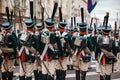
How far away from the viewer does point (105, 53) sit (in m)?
12.7

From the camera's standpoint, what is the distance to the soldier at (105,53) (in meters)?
12.7

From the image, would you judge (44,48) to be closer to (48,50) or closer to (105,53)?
(48,50)

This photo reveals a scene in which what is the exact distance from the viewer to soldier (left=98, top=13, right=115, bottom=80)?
12.7 metres

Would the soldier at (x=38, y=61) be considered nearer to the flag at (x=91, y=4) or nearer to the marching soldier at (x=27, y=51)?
the marching soldier at (x=27, y=51)

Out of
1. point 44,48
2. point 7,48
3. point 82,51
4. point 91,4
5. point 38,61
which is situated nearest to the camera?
point 44,48

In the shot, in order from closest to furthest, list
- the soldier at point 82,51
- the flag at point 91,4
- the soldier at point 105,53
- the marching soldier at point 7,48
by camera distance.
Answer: the soldier at point 105,53 → the marching soldier at point 7,48 → the soldier at point 82,51 → the flag at point 91,4

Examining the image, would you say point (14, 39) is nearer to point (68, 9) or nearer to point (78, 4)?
point (68, 9)

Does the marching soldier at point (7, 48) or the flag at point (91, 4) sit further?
the flag at point (91, 4)

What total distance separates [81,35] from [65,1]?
47.5m

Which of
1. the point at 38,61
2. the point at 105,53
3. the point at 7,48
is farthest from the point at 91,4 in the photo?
the point at 7,48

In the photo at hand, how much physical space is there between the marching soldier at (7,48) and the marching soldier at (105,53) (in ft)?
9.67

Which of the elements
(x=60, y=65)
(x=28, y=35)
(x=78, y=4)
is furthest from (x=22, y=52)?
(x=78, y=4)

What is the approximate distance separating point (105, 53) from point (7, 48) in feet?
10.8

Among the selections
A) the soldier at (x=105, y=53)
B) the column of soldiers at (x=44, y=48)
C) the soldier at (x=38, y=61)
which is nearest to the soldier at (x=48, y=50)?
the column of soldiers at (x=44, y=48)
